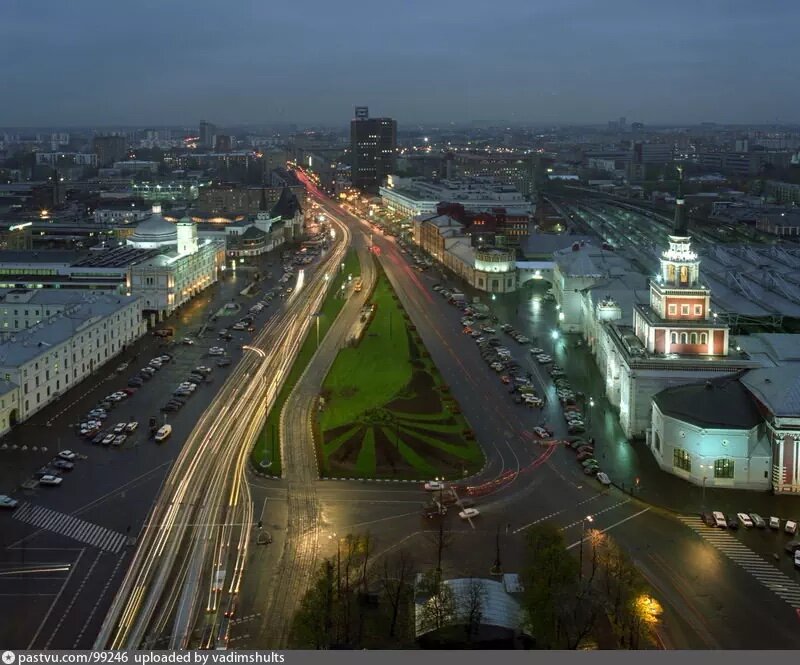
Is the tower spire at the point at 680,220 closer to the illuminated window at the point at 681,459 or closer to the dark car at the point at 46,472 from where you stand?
the illuminated window at the point at 681,459

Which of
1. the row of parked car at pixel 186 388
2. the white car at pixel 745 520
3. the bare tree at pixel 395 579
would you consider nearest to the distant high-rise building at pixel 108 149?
the row of parked car at pixel 186 388

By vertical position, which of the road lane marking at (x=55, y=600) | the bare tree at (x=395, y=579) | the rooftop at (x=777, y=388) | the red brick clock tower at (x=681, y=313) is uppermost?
the red brick clock tower at (x=681, y=313)

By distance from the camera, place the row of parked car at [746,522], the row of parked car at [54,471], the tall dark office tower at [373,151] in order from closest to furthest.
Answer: the row of parked car at [746,522]
the row of parked car at [54,471]
the tall dark office tower at [373,151]

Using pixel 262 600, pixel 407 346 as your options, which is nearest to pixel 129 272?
pixel 407 346

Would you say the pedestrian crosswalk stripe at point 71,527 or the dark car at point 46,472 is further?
the dark car at point 46,472

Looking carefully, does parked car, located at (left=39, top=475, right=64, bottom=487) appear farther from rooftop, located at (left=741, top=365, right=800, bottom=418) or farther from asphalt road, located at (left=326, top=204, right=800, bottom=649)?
rooftop, located at (left=741, top=365, right=800, bottom=418)

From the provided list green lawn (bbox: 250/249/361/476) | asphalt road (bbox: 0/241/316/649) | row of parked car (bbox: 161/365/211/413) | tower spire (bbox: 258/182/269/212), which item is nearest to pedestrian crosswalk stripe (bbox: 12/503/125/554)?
asphalt road (bbox: 0/241/316/649)

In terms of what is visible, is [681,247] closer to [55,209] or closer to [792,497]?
[792,497]
